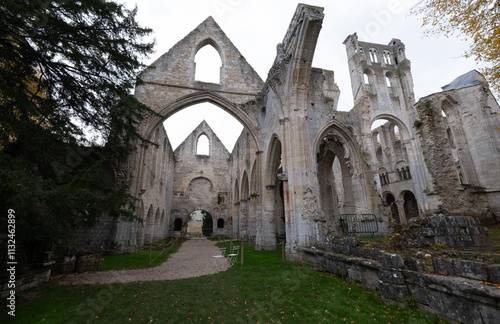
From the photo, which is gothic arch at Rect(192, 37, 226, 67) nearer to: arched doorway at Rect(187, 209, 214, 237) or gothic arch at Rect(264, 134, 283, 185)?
gothic arch at Rect(264, 134, 283, 185)

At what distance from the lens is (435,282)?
3037 mm

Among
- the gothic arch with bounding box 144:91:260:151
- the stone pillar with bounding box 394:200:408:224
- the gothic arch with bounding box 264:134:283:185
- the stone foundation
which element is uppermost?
the gothic arch with bounding box 144:91:260:151

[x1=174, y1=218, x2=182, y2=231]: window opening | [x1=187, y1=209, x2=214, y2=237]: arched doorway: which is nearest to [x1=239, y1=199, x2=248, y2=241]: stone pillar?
[x1=187, y1=209, x2=214, y2=237]: arched doorway

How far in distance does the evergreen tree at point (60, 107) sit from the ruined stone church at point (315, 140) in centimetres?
297

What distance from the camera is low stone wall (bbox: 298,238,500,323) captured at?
2516 millimetres

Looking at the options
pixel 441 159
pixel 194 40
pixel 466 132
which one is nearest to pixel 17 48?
pixel 194 40

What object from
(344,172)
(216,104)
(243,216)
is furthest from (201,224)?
(344,172)

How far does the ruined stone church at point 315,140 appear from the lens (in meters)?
8.59

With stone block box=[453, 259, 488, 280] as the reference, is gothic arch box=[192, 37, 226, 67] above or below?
above

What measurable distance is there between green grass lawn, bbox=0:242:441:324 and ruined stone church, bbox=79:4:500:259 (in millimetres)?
2719

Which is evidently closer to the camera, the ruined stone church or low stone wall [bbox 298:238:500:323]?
low stone wall [bbox 298:238:500:323]

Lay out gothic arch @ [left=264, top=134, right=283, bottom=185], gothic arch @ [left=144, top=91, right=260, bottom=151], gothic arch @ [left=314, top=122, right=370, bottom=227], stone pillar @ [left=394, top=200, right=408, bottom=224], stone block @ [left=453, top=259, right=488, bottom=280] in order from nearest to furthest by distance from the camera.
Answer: stone block @ [left=453, top=259, right=488, bottom=280] < gothic arch @ [left=314, top=122, right=370, bottom=227] < gothic arch @ [left=264, top=134, right=283, bottom=185] < gothic arch @ [left=144, top=91, right=260, bottom=151] < stone pillar @ [left=394, top=200, right=408, bottom=224]

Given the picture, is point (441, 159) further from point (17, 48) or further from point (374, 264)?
point (17, 48)

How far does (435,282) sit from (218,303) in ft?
10.8
